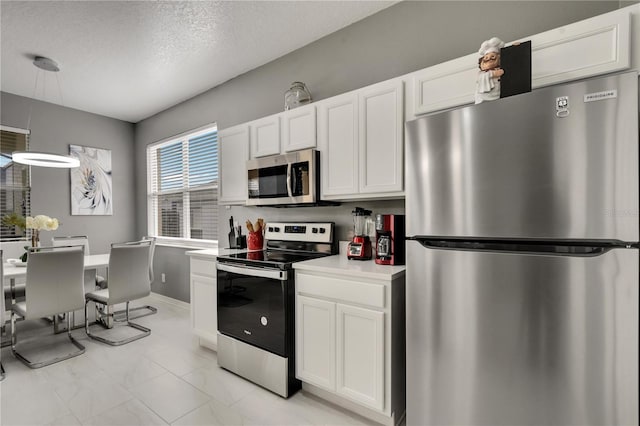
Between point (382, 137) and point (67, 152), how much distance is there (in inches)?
179

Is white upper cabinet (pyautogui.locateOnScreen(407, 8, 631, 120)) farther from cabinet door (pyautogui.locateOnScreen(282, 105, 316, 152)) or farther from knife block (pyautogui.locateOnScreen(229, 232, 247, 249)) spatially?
knife block (pyautogui.locateOnScreen(229, 232, 247, 249))

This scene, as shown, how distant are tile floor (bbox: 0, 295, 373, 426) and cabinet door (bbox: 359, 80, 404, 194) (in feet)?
4.88

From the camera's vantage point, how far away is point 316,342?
1929 mm

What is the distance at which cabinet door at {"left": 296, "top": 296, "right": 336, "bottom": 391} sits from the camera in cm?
186

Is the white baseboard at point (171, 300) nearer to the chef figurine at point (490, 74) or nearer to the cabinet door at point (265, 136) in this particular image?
the cabinet door at point (265, 136)

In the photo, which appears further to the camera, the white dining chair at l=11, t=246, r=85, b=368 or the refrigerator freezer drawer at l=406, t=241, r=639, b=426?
the white dining chair at l=11, t=246, r=85, b=368

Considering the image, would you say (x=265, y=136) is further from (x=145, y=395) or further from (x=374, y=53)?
(x=145, y=395)

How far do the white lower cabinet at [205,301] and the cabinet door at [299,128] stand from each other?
121cm

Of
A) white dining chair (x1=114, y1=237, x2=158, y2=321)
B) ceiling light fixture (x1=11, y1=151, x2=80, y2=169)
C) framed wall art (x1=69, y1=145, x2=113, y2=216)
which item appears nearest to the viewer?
ceiling light fixture (x1=11, y1=151, x2=80, y2=169)

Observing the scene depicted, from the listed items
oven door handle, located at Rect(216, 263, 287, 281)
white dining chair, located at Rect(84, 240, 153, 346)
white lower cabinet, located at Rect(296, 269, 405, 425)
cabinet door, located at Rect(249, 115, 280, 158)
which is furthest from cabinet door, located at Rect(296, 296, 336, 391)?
white dining chair, located at Rect(84, 240, 153, 346)

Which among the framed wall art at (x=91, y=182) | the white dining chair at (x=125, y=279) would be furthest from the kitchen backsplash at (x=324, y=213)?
the framed wall art at (x=91, y=182)

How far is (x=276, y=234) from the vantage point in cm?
286

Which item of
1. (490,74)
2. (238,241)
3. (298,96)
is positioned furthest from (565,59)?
(238,241)

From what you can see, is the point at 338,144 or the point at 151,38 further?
the point at 151,38
